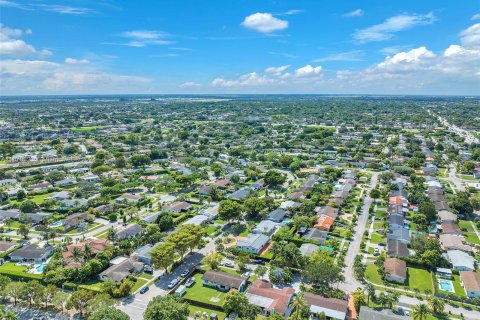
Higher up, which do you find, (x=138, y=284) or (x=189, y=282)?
(x=189, y=282)

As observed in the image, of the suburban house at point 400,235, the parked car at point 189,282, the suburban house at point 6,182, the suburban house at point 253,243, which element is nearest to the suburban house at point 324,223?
the suburban house at point 400,235

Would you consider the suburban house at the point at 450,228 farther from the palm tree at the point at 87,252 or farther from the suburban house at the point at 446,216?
the palm tree at the point at 87,252

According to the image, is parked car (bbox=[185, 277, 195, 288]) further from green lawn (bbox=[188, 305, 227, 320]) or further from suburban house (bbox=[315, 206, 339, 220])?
suburban house (bbox=[315, 206, 339, 220])

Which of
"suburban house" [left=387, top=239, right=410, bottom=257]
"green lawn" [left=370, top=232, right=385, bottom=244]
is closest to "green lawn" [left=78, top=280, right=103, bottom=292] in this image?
"suburban house" [left=387, top=239, right=410, bottom=257]

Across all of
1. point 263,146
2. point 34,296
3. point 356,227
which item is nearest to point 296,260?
point 356,227

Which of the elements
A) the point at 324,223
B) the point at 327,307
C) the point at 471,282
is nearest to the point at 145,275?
the point at 327,307

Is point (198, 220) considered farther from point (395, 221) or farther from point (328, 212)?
point (395, 221)

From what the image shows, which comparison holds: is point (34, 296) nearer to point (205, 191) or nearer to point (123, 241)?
point (123, 241)
